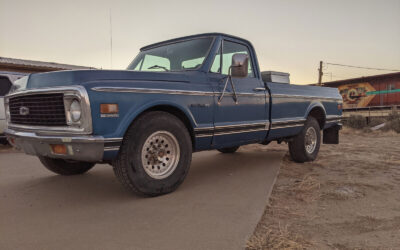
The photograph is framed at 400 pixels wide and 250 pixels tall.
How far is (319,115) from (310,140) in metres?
0.64

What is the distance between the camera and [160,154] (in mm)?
3211

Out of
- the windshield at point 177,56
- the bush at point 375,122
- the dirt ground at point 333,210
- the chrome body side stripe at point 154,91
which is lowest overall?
the dirt ground at point 333,210

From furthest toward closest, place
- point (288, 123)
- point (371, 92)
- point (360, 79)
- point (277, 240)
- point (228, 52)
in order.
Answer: point (360, 79) < point (371, 92) < point (288, 123) < point (228, 52) < point (277, 240)

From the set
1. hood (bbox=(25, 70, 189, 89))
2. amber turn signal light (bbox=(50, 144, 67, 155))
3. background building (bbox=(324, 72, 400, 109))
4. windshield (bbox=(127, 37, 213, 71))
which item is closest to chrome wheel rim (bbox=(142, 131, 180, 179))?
hood (bbox=(25, 70, 189, 89))

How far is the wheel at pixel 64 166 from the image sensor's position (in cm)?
398

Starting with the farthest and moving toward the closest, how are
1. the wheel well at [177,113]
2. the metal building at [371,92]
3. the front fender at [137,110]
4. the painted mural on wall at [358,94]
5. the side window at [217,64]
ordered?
the painted mural on wall at [358,94] < the metal building at [371,92] < the side window at [217,64] < the wheel well at [177,113] < the front fender at [137,110]

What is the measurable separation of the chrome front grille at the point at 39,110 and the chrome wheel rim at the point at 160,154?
85 cm

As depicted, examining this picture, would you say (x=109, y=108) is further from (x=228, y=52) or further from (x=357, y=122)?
(x=357, y=122)

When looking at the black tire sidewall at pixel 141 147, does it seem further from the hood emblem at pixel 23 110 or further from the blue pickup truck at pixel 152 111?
the hood emblem at pixel 23 110

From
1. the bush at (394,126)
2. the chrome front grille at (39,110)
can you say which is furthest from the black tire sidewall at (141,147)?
the bush at (394,126)

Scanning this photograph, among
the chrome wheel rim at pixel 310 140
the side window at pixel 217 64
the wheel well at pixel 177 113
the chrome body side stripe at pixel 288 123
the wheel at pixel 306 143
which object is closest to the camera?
the wheel well at pixel 177 113

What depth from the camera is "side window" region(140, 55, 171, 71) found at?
A: 4148 millimetres

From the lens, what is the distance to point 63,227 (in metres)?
2.37

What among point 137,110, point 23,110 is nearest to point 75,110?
point 137,110
